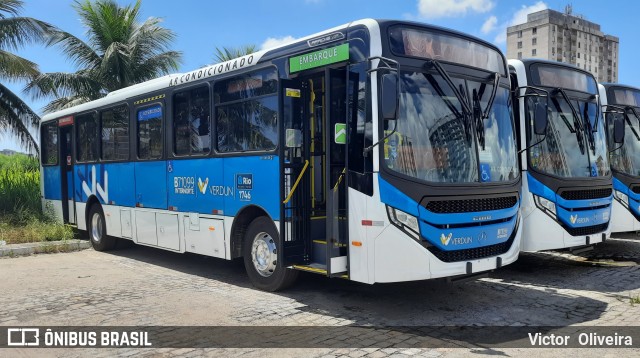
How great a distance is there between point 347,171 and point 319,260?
1390 mm

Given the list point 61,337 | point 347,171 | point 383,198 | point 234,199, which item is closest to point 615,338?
point 383,198

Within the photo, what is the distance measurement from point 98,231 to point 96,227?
135mm

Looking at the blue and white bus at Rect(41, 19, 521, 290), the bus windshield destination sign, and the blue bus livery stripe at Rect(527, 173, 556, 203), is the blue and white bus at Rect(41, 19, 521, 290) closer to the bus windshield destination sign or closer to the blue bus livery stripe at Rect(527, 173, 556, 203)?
the bus windshield destination sign

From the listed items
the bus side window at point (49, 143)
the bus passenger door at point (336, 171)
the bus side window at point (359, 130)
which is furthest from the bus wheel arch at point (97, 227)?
the bus side window at point (359, 130)

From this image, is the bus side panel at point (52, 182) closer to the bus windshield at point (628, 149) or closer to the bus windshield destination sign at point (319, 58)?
the bus windshield destination sign at point (319, 58)

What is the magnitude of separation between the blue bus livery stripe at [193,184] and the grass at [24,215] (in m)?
1.83

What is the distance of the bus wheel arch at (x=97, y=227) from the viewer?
11984 millimetres

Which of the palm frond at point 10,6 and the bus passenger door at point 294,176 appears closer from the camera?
the bus passenger door at point 294,176

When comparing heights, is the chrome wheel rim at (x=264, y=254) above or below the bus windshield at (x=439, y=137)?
below

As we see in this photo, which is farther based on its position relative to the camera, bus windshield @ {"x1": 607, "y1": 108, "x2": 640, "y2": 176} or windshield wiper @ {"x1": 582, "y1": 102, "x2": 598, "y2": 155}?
bus windshield @ {"x1": 607, "y1": 108, "x2": 640, "y2": 176}

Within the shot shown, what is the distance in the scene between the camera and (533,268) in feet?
31.4

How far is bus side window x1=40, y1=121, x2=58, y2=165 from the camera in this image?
45.2ft

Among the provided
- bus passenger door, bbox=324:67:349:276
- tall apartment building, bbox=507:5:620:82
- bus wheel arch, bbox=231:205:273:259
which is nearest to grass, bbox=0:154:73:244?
bus wheel arch, bbox=231:205:273:259

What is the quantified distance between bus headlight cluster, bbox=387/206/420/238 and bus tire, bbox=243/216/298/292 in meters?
1.88
